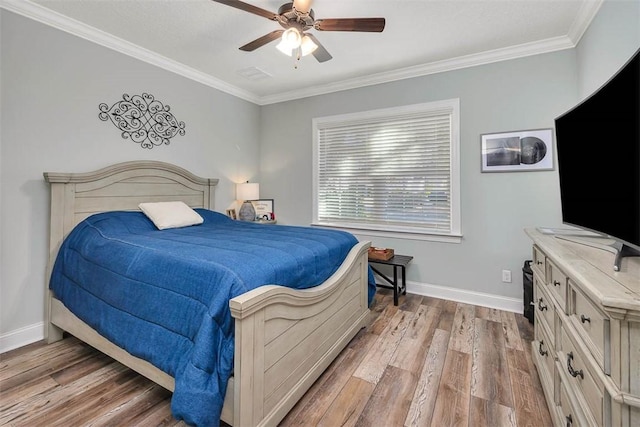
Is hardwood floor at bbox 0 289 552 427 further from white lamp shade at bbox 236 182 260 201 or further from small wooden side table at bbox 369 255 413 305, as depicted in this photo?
white lamp shade at bbox 236 182 260 201

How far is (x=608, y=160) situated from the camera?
1.21m

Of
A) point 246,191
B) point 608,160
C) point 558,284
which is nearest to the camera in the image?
point 608,160

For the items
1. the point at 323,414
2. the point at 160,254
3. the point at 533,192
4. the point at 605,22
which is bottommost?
the point at 323,414

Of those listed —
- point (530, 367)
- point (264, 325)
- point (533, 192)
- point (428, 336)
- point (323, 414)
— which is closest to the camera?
point (264, 325)

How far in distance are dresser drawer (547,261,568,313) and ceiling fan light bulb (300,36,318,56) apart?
200 cm

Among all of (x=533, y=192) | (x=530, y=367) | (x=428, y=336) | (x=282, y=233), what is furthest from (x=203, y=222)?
(x=533, y=192)

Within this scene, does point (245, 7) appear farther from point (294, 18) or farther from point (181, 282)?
point (181, 282)

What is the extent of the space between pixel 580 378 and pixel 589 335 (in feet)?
0.75

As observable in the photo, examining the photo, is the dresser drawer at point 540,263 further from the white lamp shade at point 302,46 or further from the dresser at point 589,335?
the white lamp shade at point 302,46

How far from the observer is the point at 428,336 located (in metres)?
2.41

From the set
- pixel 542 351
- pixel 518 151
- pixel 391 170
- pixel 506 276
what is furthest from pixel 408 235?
pixel 542 351

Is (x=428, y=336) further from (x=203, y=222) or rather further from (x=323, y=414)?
(x=203, y=222)

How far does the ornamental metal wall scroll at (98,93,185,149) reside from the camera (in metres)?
2.79

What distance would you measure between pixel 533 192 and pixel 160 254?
315 centimetres
